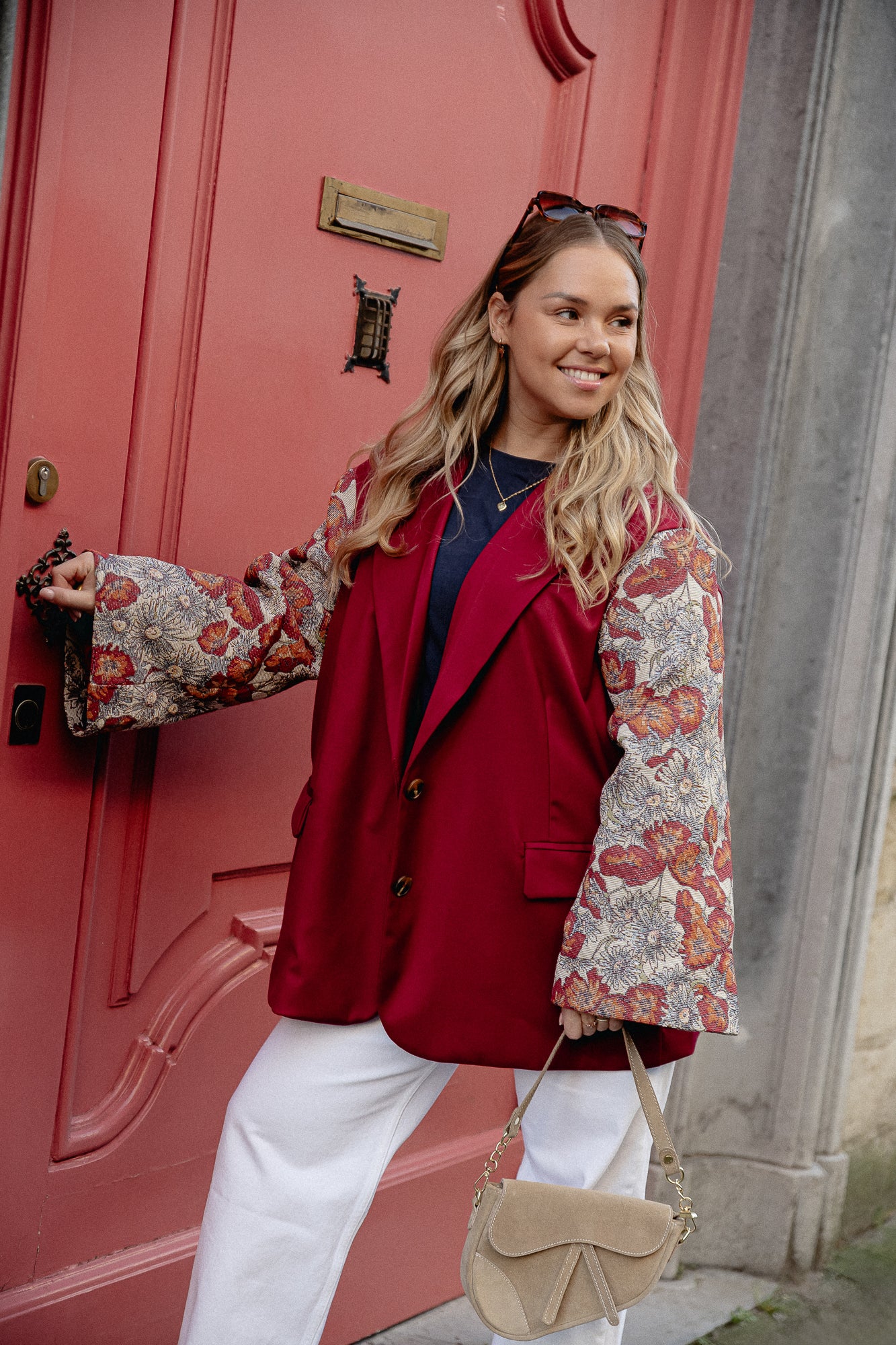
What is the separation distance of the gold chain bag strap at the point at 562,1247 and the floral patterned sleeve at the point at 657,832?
10 centimetres

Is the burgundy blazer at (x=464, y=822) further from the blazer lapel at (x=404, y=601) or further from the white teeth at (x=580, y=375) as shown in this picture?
the white teeth at (x=580, y=375)

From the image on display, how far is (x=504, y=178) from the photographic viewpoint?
2244 millimetres

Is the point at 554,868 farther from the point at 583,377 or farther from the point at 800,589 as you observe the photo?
the point at 800,589

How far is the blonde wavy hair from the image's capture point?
162 centimetres

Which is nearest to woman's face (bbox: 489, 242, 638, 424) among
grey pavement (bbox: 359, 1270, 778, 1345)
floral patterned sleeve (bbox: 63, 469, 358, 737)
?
floral patterned sleeve (bbox: 63, 469, 358, 737)

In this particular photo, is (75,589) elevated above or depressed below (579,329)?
below

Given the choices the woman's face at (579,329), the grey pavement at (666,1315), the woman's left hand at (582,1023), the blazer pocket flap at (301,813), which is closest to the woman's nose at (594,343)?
the woman's face at (579,329)

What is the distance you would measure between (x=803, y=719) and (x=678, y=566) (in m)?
1.20

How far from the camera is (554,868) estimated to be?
1.62m

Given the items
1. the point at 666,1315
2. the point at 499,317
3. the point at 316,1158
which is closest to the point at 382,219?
the point at 499,317

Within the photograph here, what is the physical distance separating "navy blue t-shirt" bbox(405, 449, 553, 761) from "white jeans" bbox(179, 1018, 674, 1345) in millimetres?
426

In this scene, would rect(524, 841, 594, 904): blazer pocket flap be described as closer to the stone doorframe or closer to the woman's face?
the woman's face

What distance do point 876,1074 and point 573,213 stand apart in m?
2.19

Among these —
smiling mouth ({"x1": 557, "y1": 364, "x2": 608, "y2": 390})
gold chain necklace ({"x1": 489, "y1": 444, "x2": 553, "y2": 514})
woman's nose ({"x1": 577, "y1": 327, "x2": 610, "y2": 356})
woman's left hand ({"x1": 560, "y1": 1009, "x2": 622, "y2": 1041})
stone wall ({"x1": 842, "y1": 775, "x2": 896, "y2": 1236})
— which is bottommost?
stone wall ({"x1": 842, "y1": 775, "x2": 896, "y2": 1236})
